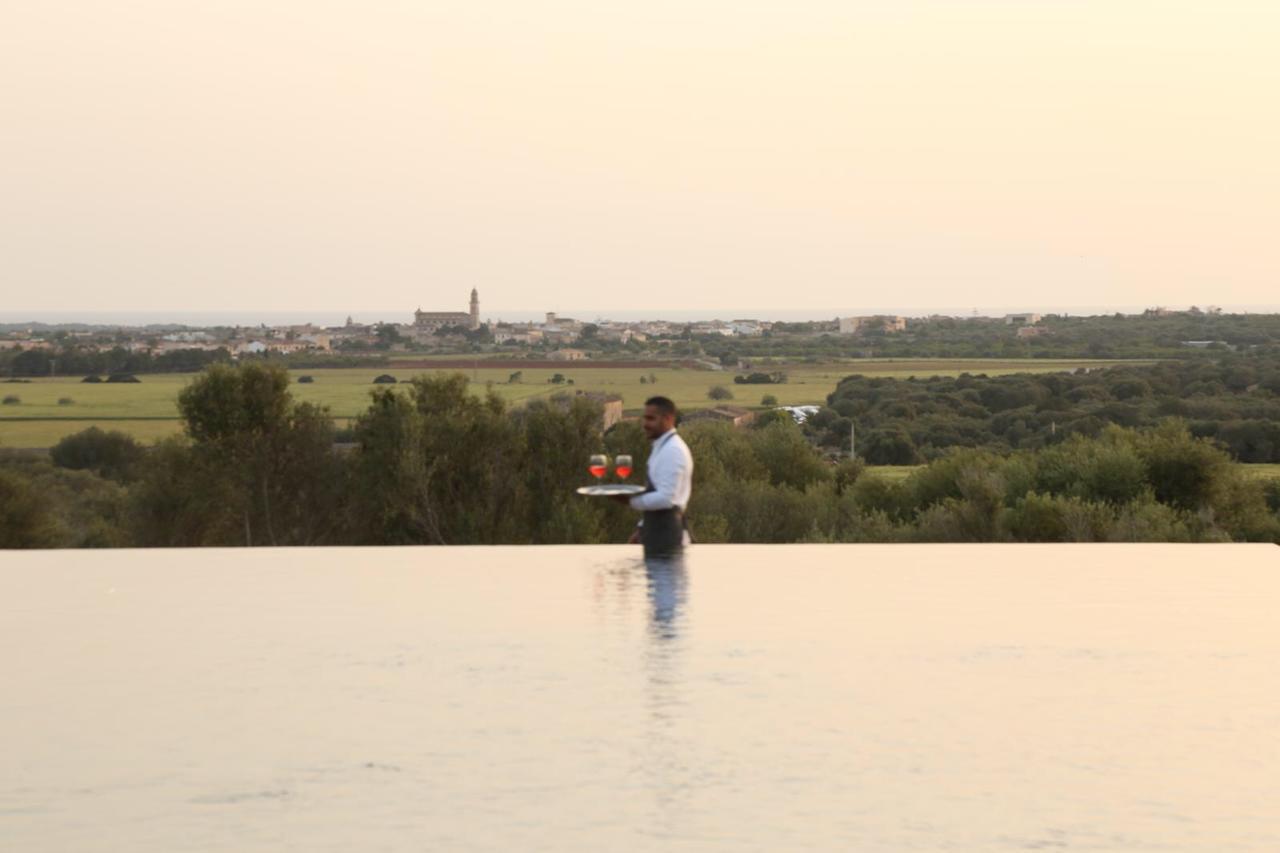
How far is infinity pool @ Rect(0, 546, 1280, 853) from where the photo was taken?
4.09 m

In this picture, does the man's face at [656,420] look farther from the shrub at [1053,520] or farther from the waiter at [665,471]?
→ the shrub at [1053,520]

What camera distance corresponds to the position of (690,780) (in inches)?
175

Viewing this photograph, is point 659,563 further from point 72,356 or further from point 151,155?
point 72,356

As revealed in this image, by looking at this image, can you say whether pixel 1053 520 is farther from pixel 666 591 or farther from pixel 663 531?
pixel 666 591

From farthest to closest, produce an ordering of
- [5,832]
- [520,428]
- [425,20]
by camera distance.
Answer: [520,428] → [425,20] → [5,832]

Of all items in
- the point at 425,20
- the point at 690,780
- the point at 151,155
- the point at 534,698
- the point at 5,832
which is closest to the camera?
the point at 5,832

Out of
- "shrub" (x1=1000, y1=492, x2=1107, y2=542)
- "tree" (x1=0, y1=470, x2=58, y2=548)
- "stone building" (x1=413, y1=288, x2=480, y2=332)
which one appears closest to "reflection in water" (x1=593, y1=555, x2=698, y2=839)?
"shrub" (x1=1000, y1=492, x2=1107, y2=542)

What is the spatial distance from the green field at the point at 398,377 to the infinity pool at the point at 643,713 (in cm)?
3584

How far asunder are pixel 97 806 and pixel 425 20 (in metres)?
31.8

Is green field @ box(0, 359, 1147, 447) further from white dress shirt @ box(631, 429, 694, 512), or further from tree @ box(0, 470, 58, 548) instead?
white dress shirt @ box(631, 429, 694, 512)

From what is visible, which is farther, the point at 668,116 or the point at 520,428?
the point at 668,116

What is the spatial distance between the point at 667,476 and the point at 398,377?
6989cm

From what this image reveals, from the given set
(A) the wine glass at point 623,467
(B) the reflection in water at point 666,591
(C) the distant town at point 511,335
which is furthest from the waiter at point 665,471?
(C) the distant town at point 511,335

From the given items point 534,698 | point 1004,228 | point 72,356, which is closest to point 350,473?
point 1004,228
